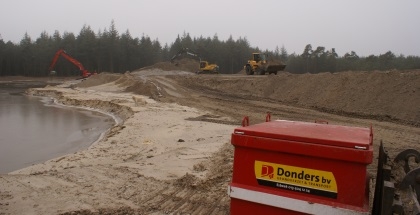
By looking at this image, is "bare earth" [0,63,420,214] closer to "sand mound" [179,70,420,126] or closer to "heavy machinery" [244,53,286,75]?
"sand mound" [179,70,420,126]

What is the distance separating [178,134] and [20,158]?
15.7 ft

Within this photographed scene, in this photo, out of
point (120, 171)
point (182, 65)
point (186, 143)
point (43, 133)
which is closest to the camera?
point (120, 171)

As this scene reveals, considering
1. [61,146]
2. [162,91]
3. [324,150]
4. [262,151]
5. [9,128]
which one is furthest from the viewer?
[162,91]

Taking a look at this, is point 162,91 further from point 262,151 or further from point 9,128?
point 262,151

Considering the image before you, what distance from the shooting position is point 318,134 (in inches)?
125

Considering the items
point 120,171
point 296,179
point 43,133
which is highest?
point 296,179

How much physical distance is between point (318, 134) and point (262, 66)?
102 feet

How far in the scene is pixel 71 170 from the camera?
23.3ft

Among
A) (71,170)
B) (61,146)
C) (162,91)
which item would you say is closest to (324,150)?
(71,170)

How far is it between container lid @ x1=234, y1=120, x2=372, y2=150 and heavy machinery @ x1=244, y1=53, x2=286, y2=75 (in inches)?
1191

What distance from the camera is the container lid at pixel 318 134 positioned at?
2868 millimetres

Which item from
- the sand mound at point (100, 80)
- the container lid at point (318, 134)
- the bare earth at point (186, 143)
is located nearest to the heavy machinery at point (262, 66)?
the bare earth at point (186, 143)

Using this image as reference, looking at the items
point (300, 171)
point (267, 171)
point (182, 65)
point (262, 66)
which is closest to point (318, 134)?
point (300, 171)

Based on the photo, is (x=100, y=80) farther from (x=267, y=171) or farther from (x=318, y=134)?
(x=318, y=134)
